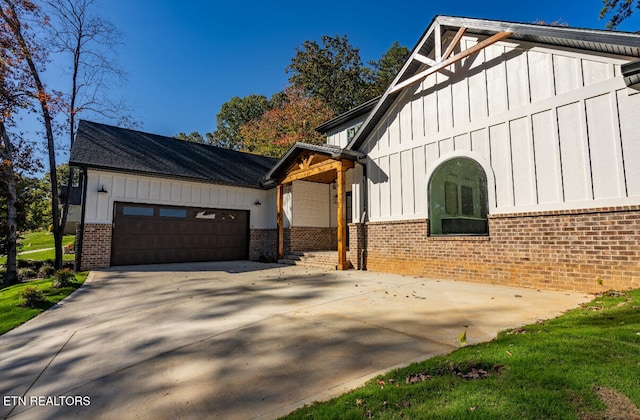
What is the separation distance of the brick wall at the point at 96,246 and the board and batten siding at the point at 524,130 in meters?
9.96

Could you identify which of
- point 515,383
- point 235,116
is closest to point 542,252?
point 515,383

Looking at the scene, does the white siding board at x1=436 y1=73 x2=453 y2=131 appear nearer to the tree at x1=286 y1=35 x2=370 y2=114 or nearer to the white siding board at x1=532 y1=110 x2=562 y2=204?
the white siding board at x1=532 y1=110 x2=562 y2=204

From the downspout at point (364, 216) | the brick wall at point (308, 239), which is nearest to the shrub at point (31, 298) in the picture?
the downspout at point (364, 216)

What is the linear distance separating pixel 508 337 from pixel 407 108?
767 centimetres

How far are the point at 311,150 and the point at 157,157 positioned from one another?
738 centimetres

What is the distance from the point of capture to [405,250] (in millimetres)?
9117

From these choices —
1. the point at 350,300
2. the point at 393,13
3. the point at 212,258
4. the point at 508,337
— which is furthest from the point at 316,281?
the point at 393,13

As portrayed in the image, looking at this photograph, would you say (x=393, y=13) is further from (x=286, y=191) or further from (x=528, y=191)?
(x=528, y=191)

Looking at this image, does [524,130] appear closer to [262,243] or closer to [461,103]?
[461,103]

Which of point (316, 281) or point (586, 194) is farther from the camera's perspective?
point (316, 281)

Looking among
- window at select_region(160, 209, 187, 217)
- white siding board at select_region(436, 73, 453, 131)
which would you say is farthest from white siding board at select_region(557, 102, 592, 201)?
window at select_region(160, 209, 187, 217)

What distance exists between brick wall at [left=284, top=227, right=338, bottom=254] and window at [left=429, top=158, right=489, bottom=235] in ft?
21.1

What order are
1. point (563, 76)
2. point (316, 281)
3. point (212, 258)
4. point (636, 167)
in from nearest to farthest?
point (636, 167), point (563, 76), point (316, 281), point (212, 258)

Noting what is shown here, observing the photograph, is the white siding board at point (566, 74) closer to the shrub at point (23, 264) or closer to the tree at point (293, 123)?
the shrub at point (23, 264)
